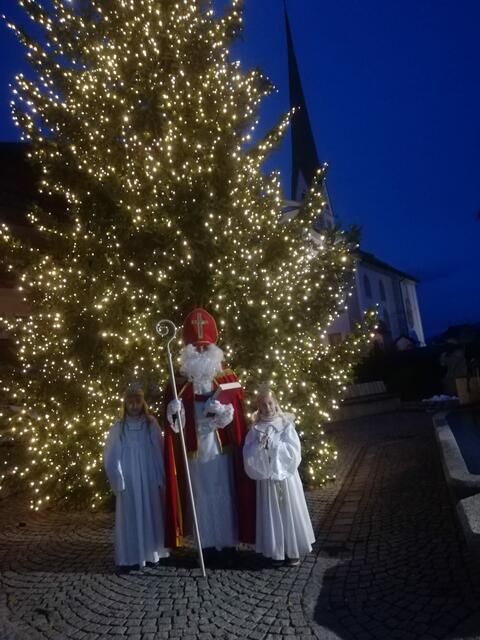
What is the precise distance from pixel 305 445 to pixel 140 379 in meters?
2.79

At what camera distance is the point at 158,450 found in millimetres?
5672

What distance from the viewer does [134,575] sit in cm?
523

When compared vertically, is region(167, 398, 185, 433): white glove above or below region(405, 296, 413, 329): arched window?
below

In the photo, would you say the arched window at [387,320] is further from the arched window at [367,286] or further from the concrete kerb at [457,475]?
the concrete kerb at [457,475]

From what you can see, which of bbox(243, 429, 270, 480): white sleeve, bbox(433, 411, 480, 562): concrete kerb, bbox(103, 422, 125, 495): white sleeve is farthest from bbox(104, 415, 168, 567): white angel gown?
bbox(433, 411, 480, 562): concrete kerb

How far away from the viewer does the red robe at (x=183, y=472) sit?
537 cm

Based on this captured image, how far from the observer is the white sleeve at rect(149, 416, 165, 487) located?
5.61 metres

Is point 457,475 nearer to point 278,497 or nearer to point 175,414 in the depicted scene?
point 278,497

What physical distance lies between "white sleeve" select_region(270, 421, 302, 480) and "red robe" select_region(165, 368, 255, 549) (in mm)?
467

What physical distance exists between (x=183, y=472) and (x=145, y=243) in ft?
13.3

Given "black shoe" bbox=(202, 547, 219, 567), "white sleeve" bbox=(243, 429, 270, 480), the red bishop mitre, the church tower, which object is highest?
the church tower

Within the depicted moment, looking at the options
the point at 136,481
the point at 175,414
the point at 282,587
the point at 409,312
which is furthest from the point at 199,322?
the point at 409,312

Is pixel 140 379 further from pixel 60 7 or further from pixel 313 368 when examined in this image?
pixel 60 7

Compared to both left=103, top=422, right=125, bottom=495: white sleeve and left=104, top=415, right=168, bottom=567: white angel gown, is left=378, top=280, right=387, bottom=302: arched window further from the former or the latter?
left=103, top=422, right=125, bottom=495: white sleeve
